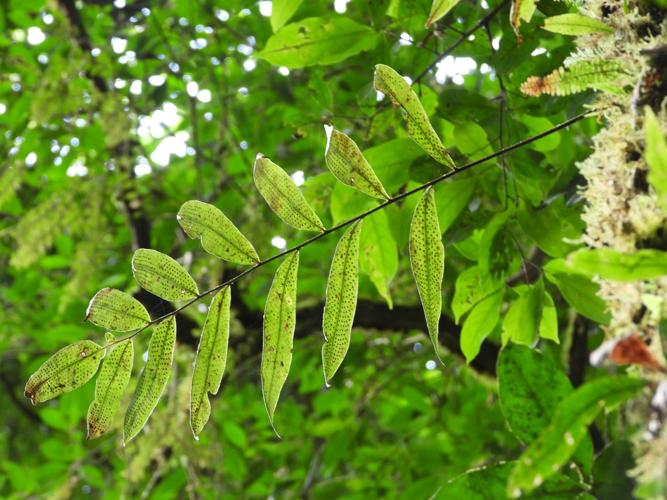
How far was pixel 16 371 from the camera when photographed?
3.96 m

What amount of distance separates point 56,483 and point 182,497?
1.37 feet

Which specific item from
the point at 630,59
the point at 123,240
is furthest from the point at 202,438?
the point at 630,59

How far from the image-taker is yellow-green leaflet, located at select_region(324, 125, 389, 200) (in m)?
0.60

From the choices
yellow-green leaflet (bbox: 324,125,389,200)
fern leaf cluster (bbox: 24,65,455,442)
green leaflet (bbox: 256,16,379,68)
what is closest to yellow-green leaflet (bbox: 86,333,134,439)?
fern leaf cluster (bbox: 24,65,455,442)

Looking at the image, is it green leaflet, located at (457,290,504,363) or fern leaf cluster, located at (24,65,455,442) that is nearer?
fern leaf cluster, located at (24,65,455,442)

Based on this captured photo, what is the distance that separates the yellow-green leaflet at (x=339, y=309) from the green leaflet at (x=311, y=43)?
1.39ft

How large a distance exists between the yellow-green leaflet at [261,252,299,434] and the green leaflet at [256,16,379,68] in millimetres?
413

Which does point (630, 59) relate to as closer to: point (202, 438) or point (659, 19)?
point (659, 19)

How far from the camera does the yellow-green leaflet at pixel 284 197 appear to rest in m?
0.63

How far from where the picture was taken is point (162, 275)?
0.67 m

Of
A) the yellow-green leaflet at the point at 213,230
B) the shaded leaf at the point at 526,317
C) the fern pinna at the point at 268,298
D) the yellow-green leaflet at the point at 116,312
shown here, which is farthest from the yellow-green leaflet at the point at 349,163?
the shaded leaf at the point at 526,317

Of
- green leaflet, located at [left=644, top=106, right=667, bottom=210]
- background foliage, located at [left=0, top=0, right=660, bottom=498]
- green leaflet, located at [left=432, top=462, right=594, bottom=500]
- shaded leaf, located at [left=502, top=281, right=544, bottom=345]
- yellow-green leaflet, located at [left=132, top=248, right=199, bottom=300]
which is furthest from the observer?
background foliage, located at [left=0, top=0, right=660, bottom=498]

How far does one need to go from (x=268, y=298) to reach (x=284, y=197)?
0.28 feet

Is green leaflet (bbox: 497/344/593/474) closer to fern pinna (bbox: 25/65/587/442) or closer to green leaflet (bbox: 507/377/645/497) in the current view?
fern pinna (bbox: 25/65/587/442)
